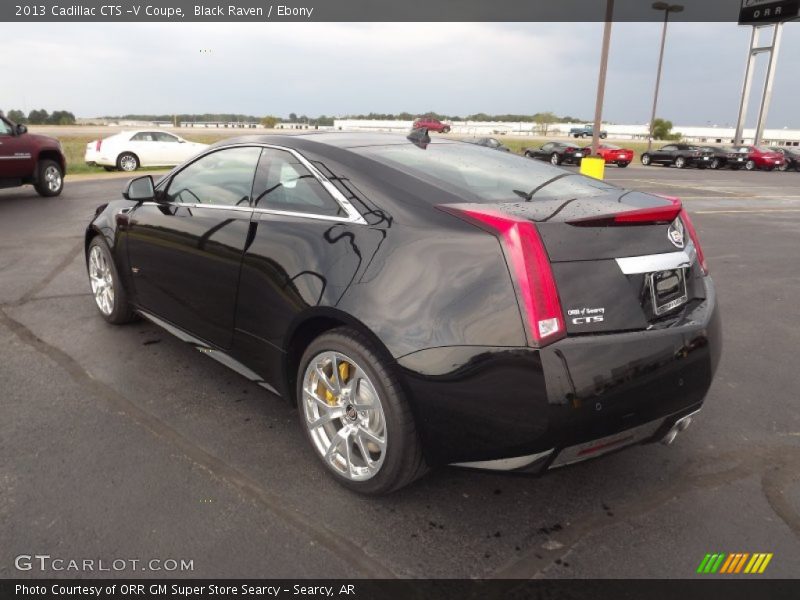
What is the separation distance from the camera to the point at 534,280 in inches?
89.9

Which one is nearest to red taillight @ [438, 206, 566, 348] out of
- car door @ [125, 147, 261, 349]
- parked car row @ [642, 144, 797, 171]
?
car door @ [125, 147, 261, 349]

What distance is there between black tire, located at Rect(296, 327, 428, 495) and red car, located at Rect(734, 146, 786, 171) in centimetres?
3996

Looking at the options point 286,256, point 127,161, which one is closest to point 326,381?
point 286,256

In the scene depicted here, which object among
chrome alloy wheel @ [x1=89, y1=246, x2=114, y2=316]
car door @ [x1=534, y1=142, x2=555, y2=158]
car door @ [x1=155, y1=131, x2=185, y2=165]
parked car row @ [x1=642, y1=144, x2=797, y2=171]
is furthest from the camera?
parked car row @ [x1=642, y1=144, x2=797, y2=171]

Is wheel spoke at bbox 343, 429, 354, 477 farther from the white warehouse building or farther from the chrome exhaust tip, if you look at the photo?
the white warehouse building

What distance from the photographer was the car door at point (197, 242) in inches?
134

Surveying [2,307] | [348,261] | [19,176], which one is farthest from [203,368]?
[19,176]

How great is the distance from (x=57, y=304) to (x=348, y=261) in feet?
13.0

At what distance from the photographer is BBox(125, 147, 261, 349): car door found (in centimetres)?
341

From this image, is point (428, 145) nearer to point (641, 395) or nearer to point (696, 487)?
point (641, 395)
